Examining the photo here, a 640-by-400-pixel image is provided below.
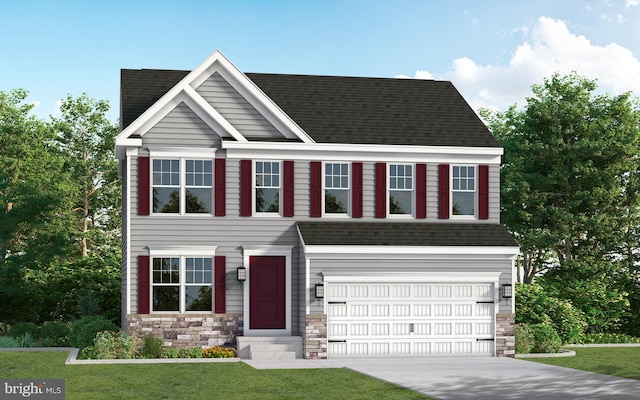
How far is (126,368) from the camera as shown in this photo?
22922mm

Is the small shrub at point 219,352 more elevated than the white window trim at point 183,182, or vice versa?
the white window trim at point 183,182

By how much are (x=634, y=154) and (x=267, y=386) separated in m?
26.6

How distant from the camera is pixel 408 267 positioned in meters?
27.8

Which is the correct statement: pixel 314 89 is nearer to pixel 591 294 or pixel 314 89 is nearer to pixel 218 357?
pixel 218 357

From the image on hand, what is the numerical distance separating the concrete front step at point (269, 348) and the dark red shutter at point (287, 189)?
373 centimetres

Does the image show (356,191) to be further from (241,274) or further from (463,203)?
(241,274)

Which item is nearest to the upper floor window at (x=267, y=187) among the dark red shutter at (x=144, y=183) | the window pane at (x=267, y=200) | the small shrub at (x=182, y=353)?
the window pane at (x=267, y=200)

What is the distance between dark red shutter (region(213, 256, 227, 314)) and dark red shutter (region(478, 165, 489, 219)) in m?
8.06

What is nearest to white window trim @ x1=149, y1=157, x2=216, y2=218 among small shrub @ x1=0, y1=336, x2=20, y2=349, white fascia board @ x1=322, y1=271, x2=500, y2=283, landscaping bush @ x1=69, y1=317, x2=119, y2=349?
landscaping bush @ x1=69, y1=317, x2=119, y2=349

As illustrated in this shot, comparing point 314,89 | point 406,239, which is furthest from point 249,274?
point 314,89

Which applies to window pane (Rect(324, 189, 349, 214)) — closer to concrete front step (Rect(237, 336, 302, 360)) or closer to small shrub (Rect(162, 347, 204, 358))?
concrete front step (Rect(237, 336, 302, 360))

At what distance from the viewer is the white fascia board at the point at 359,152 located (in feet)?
92.1

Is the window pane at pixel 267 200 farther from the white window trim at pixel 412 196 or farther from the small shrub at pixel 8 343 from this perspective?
the small shrub at pixel 8 343

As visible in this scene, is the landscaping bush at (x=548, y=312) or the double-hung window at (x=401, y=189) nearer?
the double-hung window at (x=401, y=189)
